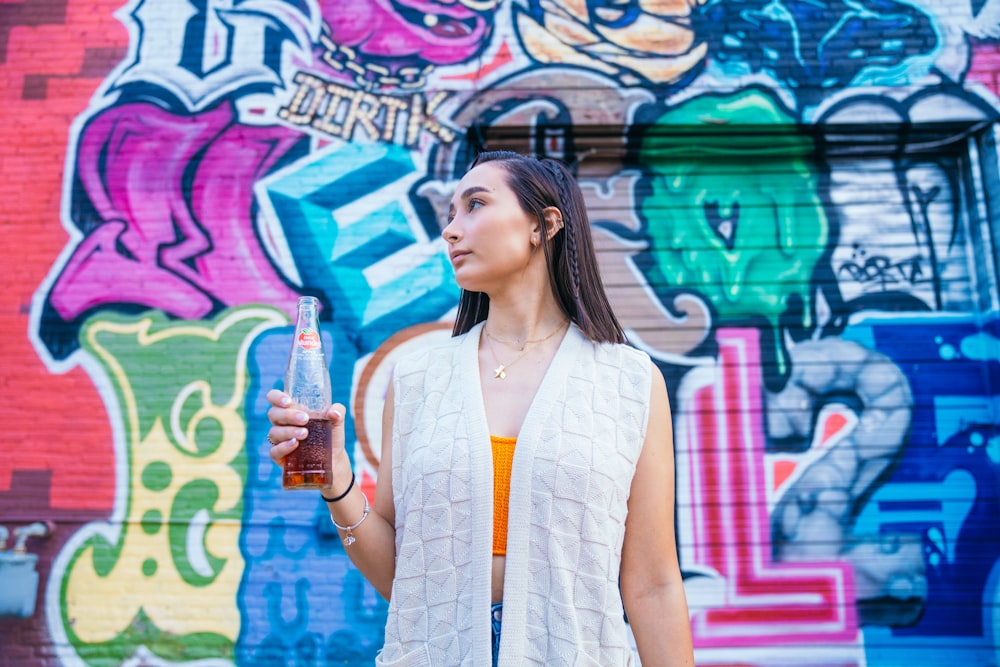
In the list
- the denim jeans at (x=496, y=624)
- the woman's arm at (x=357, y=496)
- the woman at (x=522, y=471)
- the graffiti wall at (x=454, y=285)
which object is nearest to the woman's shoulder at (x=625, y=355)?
the woman at (x=522, y=471)

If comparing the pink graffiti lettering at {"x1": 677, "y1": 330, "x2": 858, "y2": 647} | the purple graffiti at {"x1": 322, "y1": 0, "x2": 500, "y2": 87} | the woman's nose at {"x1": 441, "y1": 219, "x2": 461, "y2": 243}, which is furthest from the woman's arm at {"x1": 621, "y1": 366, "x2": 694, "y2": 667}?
the purple graffiti at {"x1": 322, "y1": 0, "x2": 500, "y2": 87}

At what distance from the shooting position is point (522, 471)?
1.85 metres

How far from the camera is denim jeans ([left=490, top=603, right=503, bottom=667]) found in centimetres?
178

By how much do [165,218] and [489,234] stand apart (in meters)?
3.55

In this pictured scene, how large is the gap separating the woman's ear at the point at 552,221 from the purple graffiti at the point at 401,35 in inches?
123

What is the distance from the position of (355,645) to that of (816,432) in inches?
111

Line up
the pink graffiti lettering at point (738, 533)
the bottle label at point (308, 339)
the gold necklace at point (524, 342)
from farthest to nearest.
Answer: the pink graffiti lettering at point (738, 533)
the gold necklace at point (524, 342)
the bottle label at point (308, 339)

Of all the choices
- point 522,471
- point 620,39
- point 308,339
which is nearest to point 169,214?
point 620,39

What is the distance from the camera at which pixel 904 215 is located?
4.96m

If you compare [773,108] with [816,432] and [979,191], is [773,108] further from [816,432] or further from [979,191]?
[816,432]

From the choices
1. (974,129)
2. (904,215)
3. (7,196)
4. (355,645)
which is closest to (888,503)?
(904,215)

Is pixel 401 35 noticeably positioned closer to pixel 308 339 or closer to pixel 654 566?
pixel 308 339

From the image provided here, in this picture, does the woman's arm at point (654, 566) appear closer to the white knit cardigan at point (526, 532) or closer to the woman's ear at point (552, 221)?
the white knit cardigan at point (526, 532)

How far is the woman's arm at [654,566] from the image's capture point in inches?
74.7
